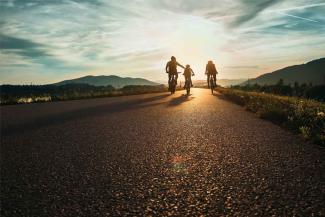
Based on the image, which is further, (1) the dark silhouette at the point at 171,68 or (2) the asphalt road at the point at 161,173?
(1) the dark silhouette at the point at 171,68

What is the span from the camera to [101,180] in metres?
4.85

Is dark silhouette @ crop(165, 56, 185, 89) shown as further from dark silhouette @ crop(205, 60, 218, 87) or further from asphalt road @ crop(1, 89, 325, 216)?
asphalt road @ crop(1, 89, 325, 216)

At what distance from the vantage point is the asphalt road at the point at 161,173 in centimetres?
384

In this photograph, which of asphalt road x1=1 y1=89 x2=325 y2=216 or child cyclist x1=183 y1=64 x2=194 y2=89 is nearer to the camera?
asphalt road x1=1 y1=89 x2=325 y2=216

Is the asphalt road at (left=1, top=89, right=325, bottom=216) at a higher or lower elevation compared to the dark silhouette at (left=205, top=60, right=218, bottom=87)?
lower

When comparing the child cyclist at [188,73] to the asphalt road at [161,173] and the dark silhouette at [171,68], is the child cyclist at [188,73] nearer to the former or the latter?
the dark silhouette at [171,68]

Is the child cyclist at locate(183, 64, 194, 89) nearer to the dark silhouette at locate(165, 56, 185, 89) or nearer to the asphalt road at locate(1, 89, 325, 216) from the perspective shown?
the dark silhouette at locate(165, 56, 185, 89)

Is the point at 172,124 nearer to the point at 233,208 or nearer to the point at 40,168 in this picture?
the point at 40,168

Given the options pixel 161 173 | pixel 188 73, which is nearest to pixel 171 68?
pixel 188 73

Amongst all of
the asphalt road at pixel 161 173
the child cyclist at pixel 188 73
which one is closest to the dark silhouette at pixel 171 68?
the child cyclist at pixel 188 73

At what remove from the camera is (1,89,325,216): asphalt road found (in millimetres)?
3840

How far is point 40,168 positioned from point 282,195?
3084mm

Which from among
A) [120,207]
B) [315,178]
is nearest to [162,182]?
[120,207]

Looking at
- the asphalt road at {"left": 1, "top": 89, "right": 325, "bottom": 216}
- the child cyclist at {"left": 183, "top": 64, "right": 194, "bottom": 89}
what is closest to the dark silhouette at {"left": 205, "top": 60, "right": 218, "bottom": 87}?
the child cyclist at {"left": 183, "top": 64, "right": 194, "bottom": 89}
